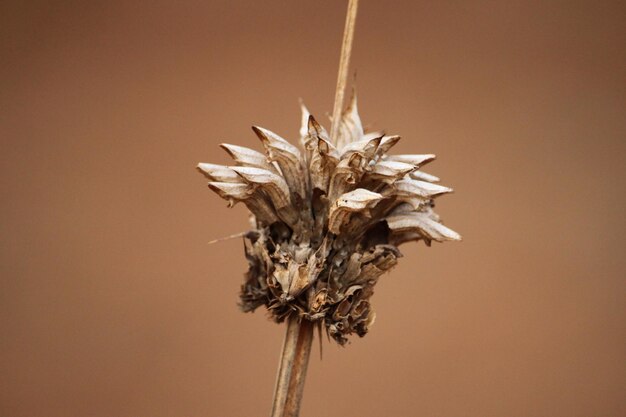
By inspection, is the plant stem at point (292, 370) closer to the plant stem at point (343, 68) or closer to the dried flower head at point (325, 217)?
the dried flower head at point (325, 217)

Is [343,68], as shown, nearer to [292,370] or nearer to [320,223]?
[320,223]

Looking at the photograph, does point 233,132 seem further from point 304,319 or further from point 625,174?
point 304,319

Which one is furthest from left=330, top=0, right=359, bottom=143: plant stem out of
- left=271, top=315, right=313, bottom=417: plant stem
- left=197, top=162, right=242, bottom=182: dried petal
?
left=271, top=315, right=313, bottom=417: plant stem

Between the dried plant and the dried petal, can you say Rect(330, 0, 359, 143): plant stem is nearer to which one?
the dried plant

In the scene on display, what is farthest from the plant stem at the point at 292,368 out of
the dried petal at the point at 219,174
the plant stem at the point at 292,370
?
the dried petal at the point at 219,174

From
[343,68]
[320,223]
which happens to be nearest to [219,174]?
[320,223]

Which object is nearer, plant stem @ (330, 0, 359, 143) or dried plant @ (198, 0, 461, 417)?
dried plant @ (198, 0, 461, 417)

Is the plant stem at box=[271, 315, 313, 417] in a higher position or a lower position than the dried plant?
lower

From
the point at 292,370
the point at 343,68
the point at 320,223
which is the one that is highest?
the point at 343,68

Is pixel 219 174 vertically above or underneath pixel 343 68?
underneath
